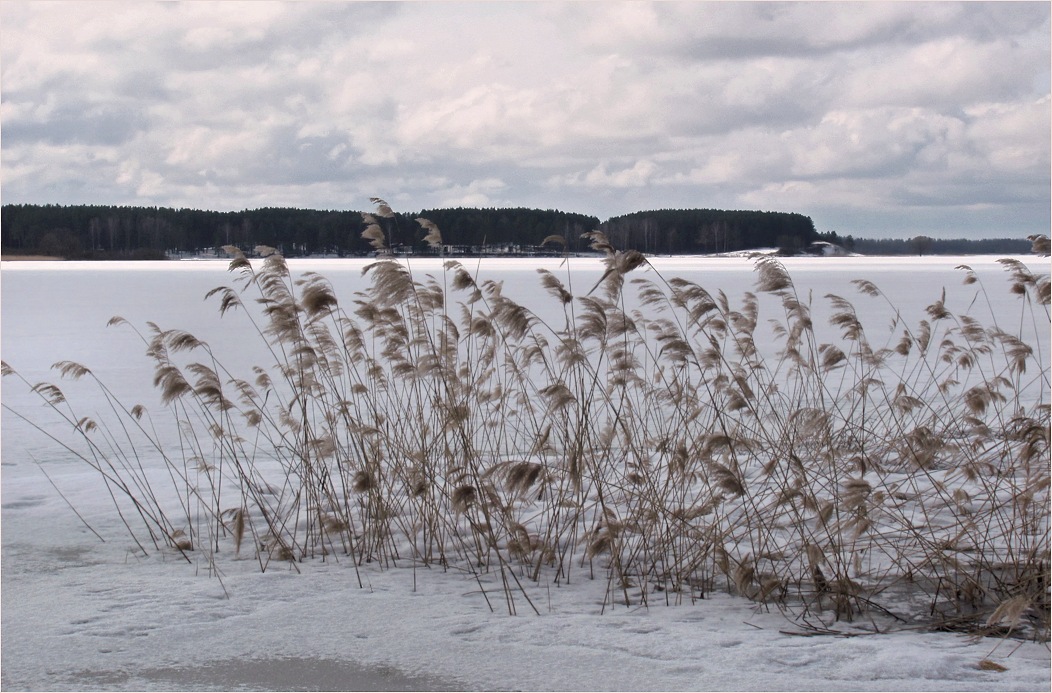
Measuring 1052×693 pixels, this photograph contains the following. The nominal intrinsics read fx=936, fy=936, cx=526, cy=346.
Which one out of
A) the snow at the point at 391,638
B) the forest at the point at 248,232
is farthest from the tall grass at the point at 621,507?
the forest at the point at 248,232

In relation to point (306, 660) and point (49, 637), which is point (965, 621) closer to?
point (306, 660)

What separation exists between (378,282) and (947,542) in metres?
2.63

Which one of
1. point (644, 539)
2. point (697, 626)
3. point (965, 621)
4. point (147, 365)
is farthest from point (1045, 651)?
point (147, 365)

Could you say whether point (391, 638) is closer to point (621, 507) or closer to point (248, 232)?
point (621, 507)

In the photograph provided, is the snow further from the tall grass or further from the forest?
the forest

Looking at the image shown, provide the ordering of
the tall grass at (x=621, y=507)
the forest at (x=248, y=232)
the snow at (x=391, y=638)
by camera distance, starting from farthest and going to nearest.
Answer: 1. the forest at (x=248, y=232)
2. the tall grass at (x=621, y=507)
3. the snow at (x=391, y=638)

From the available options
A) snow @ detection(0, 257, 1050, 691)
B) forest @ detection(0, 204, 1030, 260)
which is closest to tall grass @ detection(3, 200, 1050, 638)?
snow @ detection(0, 257, 1050, 691)

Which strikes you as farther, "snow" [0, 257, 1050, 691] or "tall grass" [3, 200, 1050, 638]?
"tall grass" [3, 200, 1050, 638]

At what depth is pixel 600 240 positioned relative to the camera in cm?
417

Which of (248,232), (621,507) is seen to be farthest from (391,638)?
(248,232)

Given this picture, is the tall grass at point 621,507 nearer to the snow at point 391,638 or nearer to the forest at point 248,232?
the snow at point 391,638

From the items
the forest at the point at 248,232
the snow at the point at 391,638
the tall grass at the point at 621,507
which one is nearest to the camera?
the snow at the point at 391,638

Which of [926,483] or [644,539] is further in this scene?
[926,483]

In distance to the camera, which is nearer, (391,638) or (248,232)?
(391,638)
